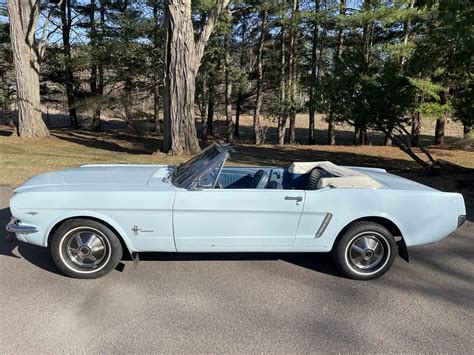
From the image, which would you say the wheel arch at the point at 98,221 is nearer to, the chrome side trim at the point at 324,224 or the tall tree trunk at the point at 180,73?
the chrome side trim at the point at 324,224

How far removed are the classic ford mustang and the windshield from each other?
21 mm

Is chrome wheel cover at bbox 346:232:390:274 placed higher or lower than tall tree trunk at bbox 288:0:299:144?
lower

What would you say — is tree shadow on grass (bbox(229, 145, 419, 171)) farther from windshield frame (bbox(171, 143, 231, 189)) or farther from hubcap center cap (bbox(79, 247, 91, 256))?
hubcap center cap (bbox(79, 247, 91, 256))

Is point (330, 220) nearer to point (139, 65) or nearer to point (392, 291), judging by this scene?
point (392, 291)

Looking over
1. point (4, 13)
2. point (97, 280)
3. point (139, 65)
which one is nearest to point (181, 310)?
point (97, 280)

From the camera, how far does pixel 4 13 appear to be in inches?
995

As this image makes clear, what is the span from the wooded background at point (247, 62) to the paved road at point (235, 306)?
18.8 ft

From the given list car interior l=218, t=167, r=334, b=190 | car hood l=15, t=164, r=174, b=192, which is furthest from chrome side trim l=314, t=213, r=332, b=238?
car hood l=15, t=164, r=174, b=192

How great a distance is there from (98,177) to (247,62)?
2826cm

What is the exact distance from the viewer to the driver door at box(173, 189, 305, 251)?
12.8ft

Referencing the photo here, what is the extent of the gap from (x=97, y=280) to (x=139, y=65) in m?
20.4

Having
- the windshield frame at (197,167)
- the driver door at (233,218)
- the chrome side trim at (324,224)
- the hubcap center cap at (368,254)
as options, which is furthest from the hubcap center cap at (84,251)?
the hubcap center cap at (368,254)

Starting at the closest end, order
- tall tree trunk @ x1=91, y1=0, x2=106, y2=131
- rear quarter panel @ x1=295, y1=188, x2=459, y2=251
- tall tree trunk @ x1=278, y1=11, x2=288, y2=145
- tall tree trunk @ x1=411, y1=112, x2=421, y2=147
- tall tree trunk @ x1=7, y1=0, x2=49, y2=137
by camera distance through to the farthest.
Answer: rear quarter panel @ x1=295, y1=188, x2=459, y2=251 < tall tree trunk @ x1=411, y1=112, x2=421, y2=147 < tall tree trunk @ x1=7, y1=0, x2=49, y2=137 < tall tree trunk @ x1=91, y1=0, x2=106, y2=131 < tall tree trunk @ x1=278, y1=11, x2=288, y2=145

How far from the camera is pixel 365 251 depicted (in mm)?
4094
